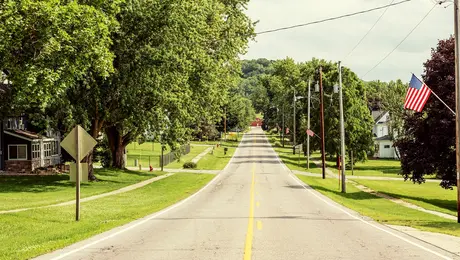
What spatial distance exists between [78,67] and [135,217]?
550 inches

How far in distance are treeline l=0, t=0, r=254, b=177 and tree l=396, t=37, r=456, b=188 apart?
16.2m

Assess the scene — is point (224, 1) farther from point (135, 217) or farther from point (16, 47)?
point (135, 217)

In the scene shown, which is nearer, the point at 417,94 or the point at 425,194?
the point at 417,94

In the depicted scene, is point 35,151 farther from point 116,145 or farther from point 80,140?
point 80,140

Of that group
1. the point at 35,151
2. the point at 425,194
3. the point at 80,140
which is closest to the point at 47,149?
the point at 35,151

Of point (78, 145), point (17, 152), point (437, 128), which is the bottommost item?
point (17, 152)

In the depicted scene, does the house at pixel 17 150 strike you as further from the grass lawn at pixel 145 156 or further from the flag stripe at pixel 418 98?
the flag stripe at pixel 418 98

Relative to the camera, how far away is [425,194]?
42.5m

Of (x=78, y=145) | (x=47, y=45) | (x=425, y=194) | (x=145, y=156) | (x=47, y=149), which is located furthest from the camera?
(x=145, y=156)

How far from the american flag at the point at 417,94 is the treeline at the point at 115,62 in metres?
16.8

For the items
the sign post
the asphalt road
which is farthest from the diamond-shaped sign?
the asphalt road

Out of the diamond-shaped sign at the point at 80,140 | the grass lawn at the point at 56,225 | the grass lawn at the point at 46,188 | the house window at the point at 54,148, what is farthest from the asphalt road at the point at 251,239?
the house window at the point at 54,148

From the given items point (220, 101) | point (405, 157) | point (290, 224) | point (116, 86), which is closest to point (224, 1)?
point (220, 101)

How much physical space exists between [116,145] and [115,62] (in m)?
15.6
